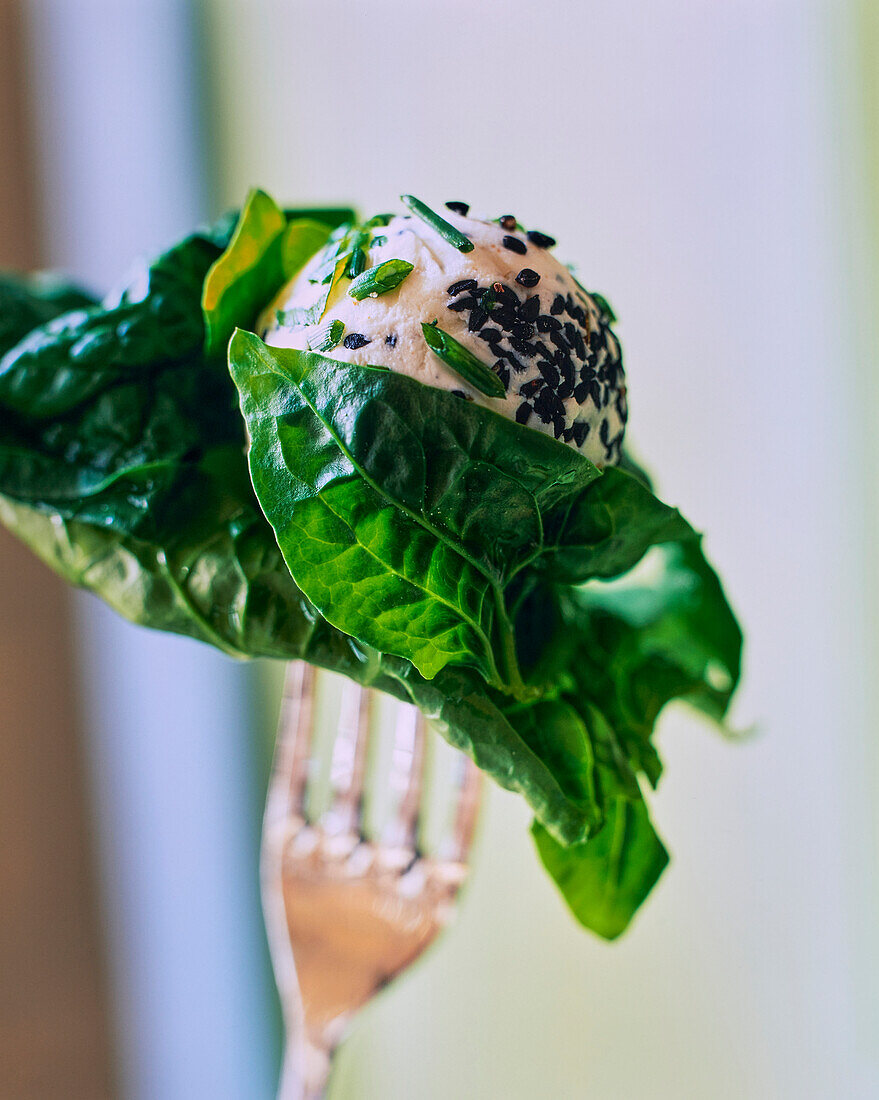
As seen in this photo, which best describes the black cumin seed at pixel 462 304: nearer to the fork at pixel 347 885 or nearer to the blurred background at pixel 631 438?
the fork at pixel 347 885

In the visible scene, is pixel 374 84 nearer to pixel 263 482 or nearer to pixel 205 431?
pixel 205 431

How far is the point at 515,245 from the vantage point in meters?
0.40

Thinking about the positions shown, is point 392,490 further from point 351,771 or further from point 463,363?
point 351,771

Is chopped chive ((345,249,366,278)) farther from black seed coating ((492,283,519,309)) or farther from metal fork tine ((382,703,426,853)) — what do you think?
metal fork tine ((382,703,426,853))

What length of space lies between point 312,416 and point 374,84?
31.2 inches

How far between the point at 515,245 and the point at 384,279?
A: 0.22 feet

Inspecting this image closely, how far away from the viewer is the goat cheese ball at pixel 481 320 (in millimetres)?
368

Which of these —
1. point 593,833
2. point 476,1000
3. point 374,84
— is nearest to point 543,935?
point 476,1000

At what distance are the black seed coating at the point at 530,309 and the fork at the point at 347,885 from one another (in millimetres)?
300

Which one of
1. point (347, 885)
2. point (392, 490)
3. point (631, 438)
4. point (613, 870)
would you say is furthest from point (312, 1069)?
point (631, 438)

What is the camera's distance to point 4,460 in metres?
0.46

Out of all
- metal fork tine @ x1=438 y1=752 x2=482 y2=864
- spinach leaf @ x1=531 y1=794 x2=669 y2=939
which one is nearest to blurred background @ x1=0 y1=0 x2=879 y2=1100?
metal fork tine @ x1=438 y1=752 x2=482 y2=864

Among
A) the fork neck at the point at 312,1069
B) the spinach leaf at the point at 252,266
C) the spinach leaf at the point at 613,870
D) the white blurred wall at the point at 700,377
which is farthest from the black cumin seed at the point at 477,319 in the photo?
the white blurred wall at the point at 700,377

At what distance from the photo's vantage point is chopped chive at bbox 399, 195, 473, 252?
39 cm
